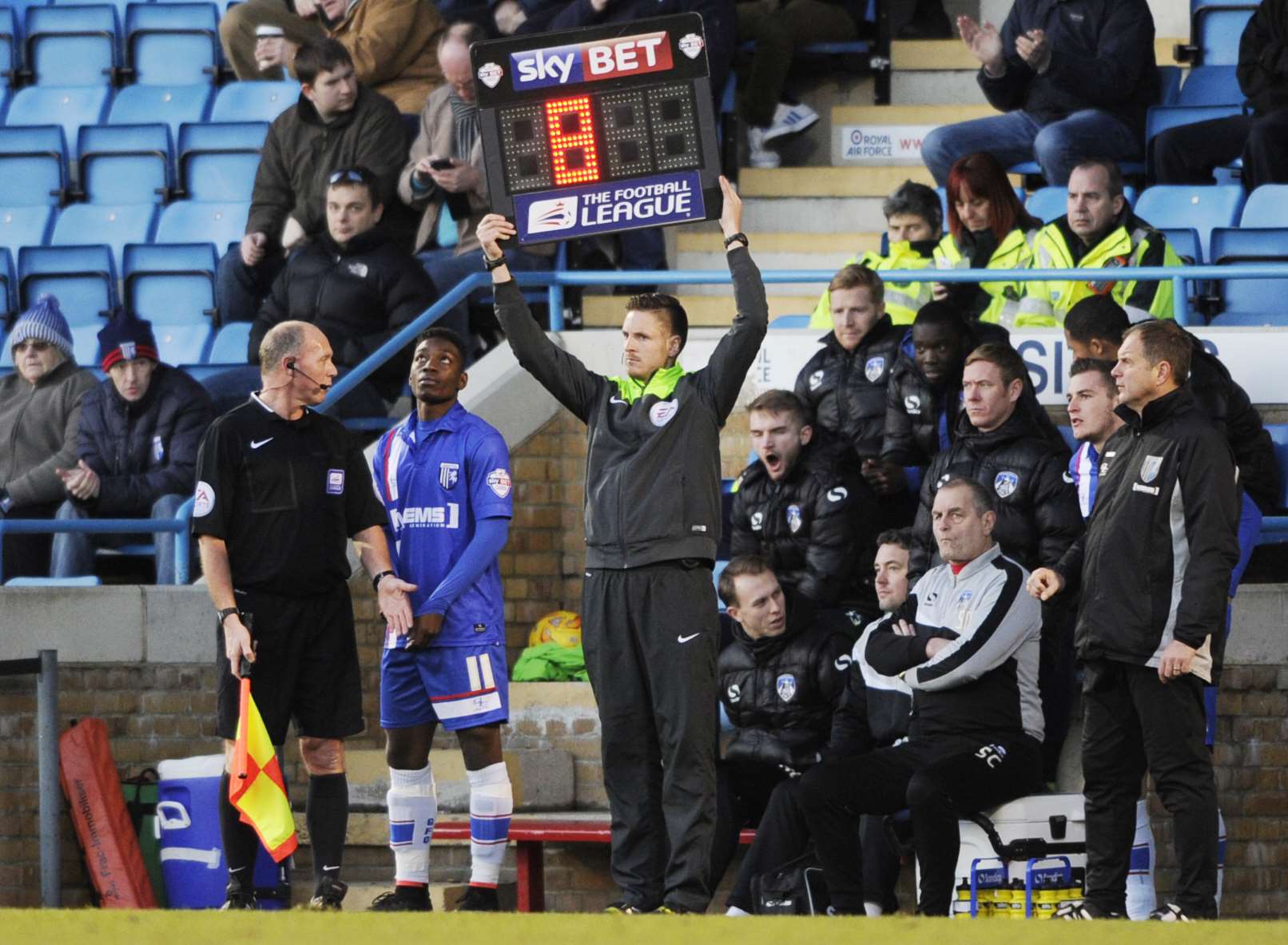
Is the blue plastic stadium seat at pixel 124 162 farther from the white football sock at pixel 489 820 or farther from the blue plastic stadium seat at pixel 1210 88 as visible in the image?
the white football sock at pixel 489 820

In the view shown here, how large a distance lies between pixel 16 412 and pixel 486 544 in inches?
149

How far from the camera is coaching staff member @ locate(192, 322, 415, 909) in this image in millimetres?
6789

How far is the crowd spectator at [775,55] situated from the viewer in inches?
470

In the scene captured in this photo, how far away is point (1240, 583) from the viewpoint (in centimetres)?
816

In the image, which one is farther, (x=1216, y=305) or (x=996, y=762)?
(x=1216, y=305)

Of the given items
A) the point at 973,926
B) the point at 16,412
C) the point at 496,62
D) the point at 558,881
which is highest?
the point at 496,62

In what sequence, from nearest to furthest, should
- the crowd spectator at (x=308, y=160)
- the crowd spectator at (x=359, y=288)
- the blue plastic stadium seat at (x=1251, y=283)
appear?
1. the blue plastic stadium seat at (x=1251, y=283)
2. the crowd spectator at (x=359, y=288)
3. the crowd spectator at (x=308, y=160)

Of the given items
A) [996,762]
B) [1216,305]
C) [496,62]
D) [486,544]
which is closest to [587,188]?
[496,62]

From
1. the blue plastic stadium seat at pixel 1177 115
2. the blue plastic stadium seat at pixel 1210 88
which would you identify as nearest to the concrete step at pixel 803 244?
the blue plastic stadium seat at pixel 1177 115

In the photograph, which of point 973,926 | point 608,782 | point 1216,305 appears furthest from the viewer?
point 1216,305

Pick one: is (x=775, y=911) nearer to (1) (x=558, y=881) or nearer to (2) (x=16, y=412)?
(1) (x=558, y=881)

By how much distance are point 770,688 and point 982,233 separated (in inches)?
110

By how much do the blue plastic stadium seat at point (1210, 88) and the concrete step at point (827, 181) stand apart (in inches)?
54.7

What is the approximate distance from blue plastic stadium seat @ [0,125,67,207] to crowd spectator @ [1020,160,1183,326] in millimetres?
6115
